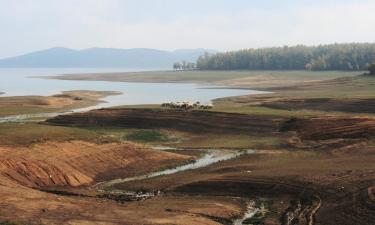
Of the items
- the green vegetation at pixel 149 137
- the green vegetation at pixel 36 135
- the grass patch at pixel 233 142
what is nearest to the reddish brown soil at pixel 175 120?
the grass patch at pixel 233 142

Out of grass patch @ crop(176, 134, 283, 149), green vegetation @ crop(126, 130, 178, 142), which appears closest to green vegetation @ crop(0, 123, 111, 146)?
green vegetation @ crop(126, 130, 178, 142)

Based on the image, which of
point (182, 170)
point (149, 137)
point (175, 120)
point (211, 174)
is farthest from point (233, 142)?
point (211, 174)

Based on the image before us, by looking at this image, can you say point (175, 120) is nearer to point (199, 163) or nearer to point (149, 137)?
point (149, 137)

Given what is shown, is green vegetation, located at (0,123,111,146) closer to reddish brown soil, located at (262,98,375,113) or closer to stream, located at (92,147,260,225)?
stream, located at (92,147,260,225)

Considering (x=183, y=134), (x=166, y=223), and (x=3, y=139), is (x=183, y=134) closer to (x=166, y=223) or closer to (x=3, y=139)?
(x=3, y=139)

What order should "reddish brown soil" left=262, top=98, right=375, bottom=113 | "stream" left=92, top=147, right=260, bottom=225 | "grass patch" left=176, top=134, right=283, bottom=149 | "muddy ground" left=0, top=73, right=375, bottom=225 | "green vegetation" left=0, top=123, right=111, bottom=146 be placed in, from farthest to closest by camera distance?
"reddish brown soil" left=262, top=98, right=375, bottom=113 < "grass patch" left=176, top=134, right=283, bottom=149 < "green vegetation" left=0, top=123, right=111, bottom=146 < "stream" left=92, top=147, right=260, bottom=225 < "muddy ground" left=0, top=73, right=375, bottom=225

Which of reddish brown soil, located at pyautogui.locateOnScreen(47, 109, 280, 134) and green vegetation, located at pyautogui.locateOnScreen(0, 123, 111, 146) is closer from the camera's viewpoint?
green vegetation, located at pyautogui.locateOnScreen(0, 123, 111, 146)

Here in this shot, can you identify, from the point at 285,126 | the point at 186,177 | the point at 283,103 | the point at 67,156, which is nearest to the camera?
the point at 186,177

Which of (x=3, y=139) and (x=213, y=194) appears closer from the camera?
(x=213, y=194)

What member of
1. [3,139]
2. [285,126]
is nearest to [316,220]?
[3,139]

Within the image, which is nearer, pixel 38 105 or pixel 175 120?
pixel 175 120

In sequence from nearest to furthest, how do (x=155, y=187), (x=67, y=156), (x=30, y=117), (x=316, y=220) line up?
(x=316, y=220), (x=155, y=187), (x=67, y=156), (x=30, y=117)
